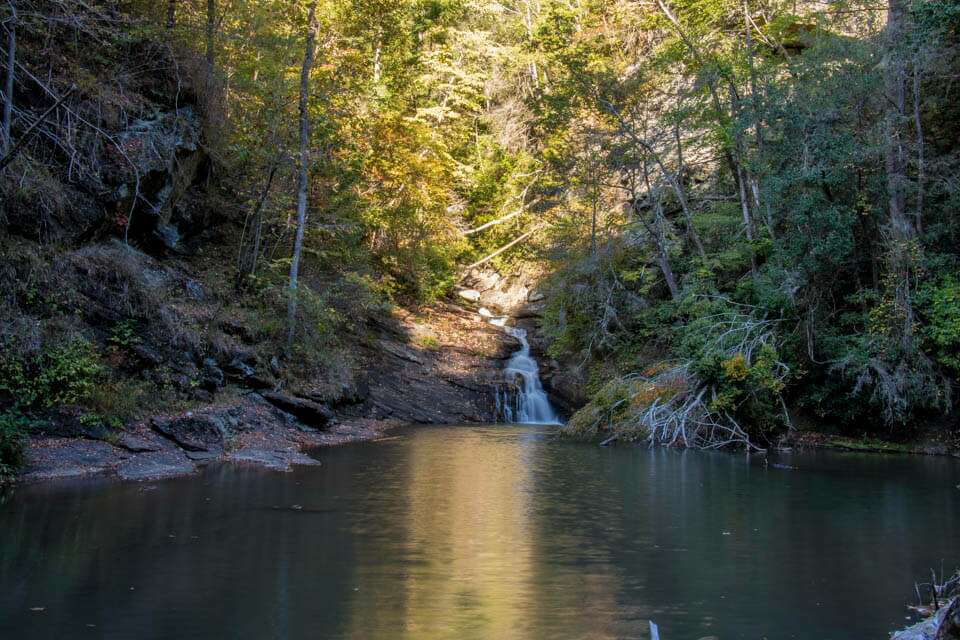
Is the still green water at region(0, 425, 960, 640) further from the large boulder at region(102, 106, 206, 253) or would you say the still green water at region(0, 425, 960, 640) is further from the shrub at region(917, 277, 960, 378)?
the large boulder at region(102, 106, 206, 253)

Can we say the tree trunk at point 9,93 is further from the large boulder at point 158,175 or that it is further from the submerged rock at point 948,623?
the submerged rock at point 948,623

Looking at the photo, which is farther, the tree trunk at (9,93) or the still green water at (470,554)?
the tree trunk at (9,93)

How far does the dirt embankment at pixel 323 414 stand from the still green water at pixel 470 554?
1.10 meters

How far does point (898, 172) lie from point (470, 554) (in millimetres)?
14796

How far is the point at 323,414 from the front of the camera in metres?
18.3

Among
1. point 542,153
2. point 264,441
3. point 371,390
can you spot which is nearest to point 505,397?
point 371,390

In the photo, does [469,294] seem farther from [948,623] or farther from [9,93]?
[948,623]

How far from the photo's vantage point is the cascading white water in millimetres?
24797

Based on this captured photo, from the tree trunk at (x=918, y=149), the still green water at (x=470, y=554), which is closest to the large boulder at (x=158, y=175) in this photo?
the still green water at (x=470, y=554)

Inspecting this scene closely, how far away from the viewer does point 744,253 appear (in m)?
22.1

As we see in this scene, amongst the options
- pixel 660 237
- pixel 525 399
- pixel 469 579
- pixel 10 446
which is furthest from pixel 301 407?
pixel 660 237

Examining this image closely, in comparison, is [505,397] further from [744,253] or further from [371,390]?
[744,253]

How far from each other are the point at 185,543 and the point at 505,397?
1739cm

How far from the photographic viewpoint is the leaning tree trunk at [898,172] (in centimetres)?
Result: 1634
